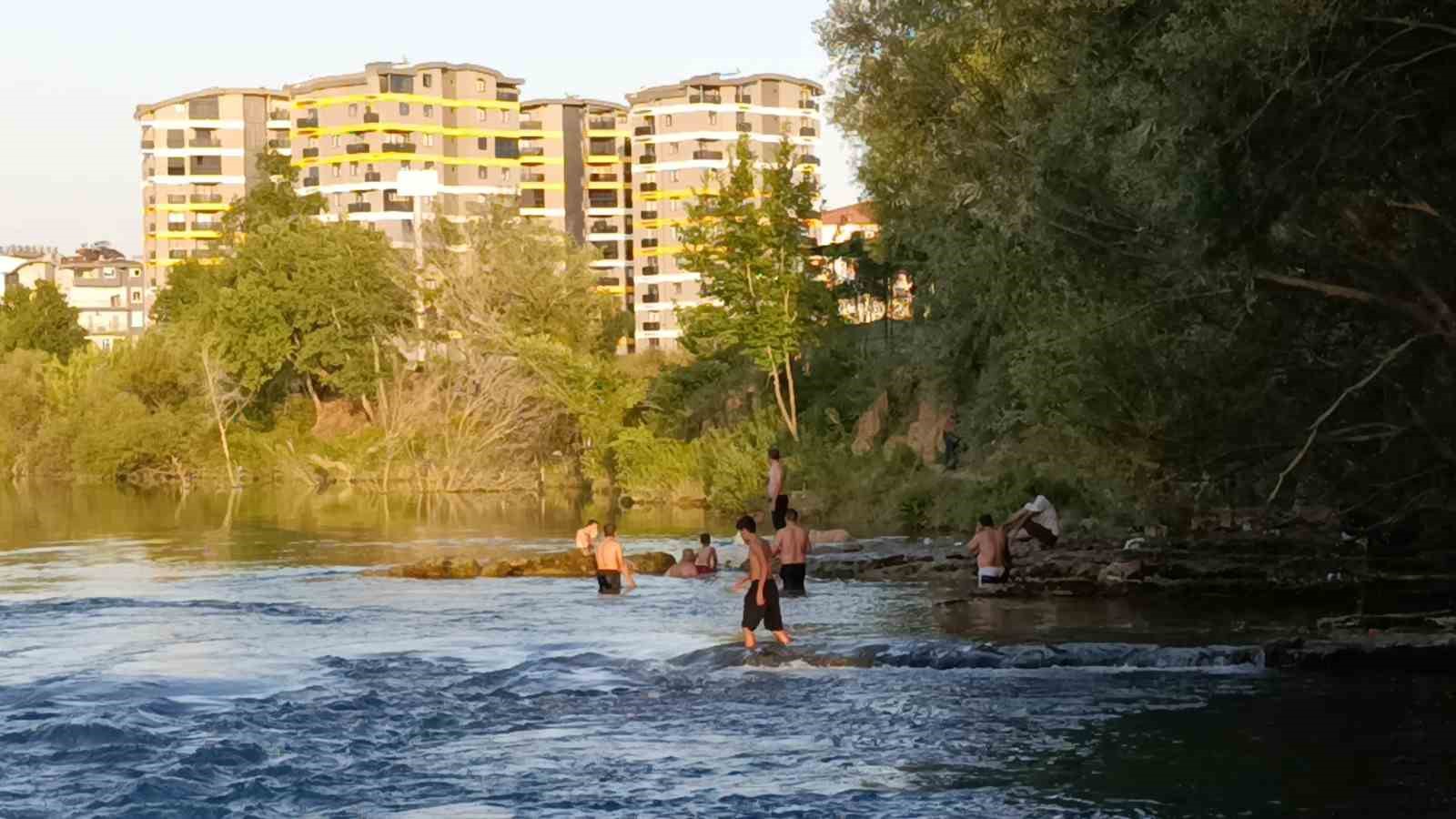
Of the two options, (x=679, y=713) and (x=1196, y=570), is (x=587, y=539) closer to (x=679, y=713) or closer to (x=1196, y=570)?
Result: (x=1196, y=570)

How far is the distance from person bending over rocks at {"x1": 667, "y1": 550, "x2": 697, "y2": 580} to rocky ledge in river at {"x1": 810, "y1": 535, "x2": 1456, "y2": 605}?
280 centimetres

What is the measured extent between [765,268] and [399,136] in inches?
3942

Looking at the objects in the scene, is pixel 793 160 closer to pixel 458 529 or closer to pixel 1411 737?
pixel 458 529

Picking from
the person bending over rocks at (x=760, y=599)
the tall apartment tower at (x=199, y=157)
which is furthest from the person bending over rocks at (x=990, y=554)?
the tall apartment tower at (x=199, y=157)

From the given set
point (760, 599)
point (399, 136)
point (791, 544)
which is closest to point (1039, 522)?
point (791, 544)

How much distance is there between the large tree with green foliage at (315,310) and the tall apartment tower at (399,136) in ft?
211

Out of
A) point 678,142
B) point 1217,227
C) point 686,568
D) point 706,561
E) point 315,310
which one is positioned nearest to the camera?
point 1217,227

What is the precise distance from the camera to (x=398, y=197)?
168 metres

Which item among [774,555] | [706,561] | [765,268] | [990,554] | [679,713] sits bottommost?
[679,713]

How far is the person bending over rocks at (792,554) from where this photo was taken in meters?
35.0

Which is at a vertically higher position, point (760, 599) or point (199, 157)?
point (199, 157)

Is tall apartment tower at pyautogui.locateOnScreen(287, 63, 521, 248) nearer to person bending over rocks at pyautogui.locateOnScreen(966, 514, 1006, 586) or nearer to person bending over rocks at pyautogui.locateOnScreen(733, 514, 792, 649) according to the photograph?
person bending over rocks at pyautogui.locateOnScreen(966, 514, 1006, 586)

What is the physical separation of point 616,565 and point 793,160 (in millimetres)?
41260

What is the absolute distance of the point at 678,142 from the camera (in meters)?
167
